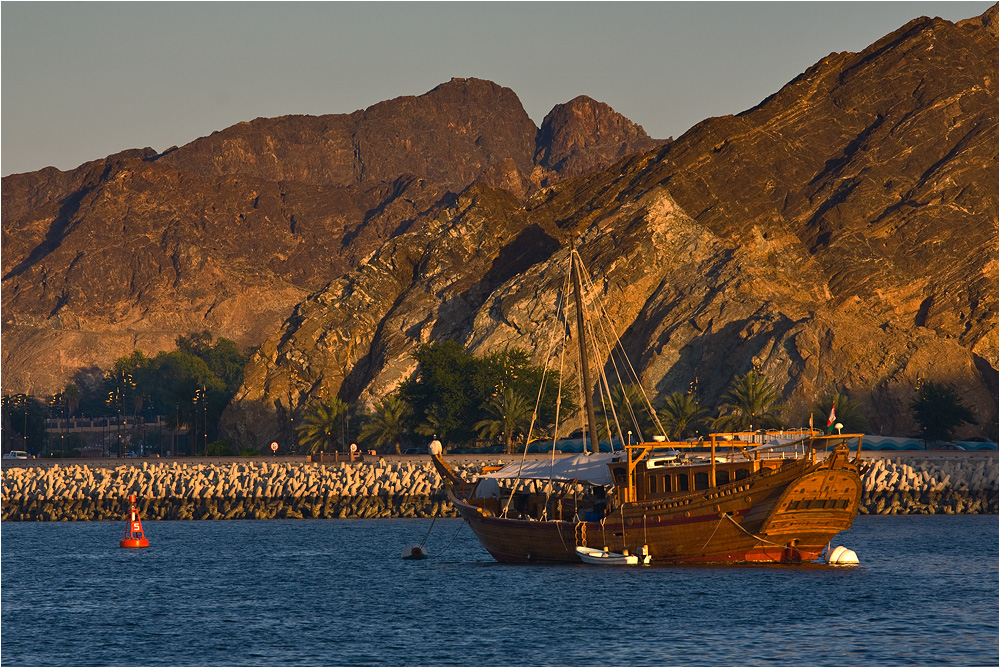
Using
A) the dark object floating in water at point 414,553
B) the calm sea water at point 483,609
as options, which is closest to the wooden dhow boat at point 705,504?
the calm sea water at point 483,609

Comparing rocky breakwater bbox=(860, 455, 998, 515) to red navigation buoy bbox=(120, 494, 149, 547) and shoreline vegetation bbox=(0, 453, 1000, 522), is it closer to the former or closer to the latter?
shoreline vegetation bbox=(0, 453, 1000, 522)

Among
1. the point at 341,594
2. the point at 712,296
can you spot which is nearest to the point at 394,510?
the point at 341,594

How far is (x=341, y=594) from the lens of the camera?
57.4 metres

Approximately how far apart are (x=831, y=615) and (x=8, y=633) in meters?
29.3

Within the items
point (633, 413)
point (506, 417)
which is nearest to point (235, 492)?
point (506, 417)

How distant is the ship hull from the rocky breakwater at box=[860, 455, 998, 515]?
35871 mm

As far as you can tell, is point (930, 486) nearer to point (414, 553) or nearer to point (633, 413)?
point (633, 413)

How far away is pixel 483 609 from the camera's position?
51.6 metres

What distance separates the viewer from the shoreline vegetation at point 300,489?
96875 mm

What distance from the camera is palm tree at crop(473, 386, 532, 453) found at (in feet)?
416

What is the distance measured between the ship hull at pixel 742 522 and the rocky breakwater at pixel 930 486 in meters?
35.9

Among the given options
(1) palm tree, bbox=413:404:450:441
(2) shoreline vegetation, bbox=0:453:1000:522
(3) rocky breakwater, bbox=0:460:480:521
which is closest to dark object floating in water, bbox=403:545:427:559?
(2) shoreline vegetation, bbox=0:453:1000:522

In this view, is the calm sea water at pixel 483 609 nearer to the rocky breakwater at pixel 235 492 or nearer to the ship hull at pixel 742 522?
the ship hull at pixel 742 522

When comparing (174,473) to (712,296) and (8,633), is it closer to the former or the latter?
(8,633)
